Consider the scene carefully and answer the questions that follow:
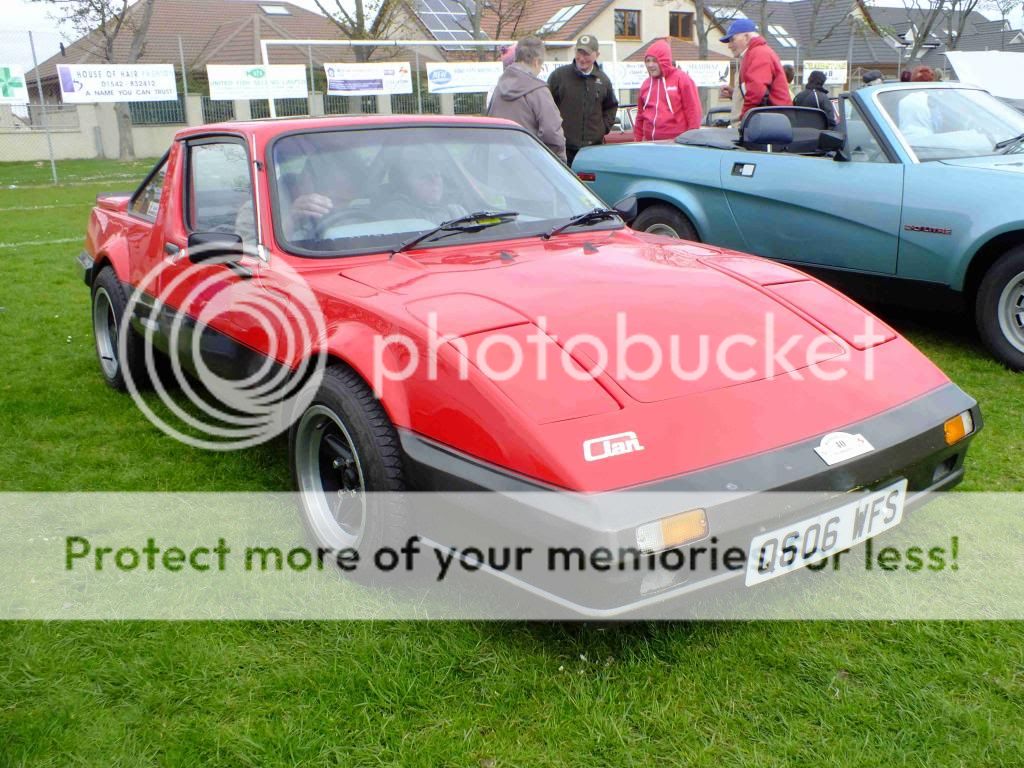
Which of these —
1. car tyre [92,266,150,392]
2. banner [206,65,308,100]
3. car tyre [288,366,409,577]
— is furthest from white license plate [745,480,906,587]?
banner [206,65,308,100]

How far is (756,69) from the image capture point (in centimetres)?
720

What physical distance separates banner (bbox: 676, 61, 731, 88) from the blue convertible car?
18568mm

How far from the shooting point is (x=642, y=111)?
7957 millimetres

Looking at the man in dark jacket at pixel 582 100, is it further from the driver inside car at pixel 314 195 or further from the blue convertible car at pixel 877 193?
the driver inside car at pixel 314 195

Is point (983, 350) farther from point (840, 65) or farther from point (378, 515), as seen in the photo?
point (840, 65)

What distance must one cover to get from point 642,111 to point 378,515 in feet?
20.5

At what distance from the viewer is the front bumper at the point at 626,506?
211cm

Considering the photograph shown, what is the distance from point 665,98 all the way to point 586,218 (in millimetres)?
4638

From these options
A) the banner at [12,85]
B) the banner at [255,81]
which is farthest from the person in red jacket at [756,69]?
the banner at [12,85]

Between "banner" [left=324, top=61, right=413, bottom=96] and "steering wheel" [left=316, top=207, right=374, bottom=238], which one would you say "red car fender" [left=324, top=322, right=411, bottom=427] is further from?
"banner" [left=324, top=61, right=413, bottom=96]

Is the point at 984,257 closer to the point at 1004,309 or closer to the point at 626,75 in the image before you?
the point at 1004,309

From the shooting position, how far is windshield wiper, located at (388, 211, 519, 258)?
3.21 m

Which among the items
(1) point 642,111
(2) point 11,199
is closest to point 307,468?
(1) point 642,111

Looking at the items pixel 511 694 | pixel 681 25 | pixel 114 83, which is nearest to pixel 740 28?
pixel 511 694
